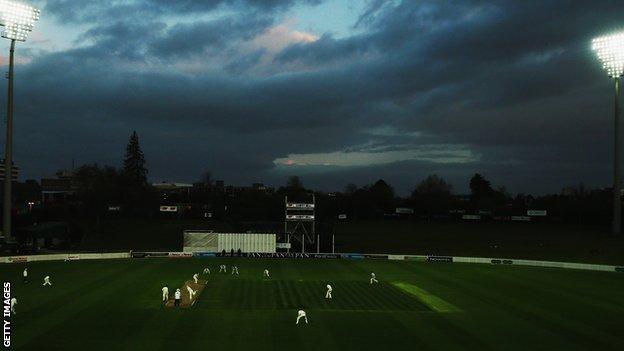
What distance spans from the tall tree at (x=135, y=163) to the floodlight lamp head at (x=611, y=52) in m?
118

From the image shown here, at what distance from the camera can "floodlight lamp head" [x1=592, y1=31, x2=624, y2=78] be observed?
80.0 metres

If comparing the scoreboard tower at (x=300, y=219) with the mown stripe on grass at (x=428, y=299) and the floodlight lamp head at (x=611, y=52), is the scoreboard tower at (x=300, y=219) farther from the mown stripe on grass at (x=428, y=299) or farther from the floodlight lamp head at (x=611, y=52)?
the floodlight lamp head at (x=611, y=52)

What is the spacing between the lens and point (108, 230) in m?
116

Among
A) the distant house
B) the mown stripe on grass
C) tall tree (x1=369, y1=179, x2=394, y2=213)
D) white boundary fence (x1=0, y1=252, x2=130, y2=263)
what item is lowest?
the mown stripe on grass

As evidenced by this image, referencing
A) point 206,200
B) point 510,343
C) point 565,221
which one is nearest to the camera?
point 510,343

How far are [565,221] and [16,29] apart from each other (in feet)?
416

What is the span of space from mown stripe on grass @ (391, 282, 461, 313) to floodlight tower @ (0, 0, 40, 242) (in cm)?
4557

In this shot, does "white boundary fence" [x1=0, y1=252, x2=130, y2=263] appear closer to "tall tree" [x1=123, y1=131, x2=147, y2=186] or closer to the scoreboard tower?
the scoreboard tower

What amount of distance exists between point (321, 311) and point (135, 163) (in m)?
133

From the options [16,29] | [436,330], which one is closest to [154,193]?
[16,29]

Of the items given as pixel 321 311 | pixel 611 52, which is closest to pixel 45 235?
pixel 321 311

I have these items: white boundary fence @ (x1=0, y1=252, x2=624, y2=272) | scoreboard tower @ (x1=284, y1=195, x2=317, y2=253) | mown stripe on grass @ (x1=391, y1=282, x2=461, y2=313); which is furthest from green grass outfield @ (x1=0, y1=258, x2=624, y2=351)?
scoreboard tower @ (x1=284, y1=195, x2=317, y2=253)

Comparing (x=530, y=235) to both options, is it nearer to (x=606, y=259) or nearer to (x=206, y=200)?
(x=606, y=259)

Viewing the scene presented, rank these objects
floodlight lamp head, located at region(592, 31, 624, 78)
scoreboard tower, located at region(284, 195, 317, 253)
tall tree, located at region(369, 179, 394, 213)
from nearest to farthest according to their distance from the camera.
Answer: floodlight lamp head, located at region(592, 31, 624, 78) < scoreboard tower, located at region(284, 195, 317, 253) < tall tree, located at region(369, 179, 394, 213)
